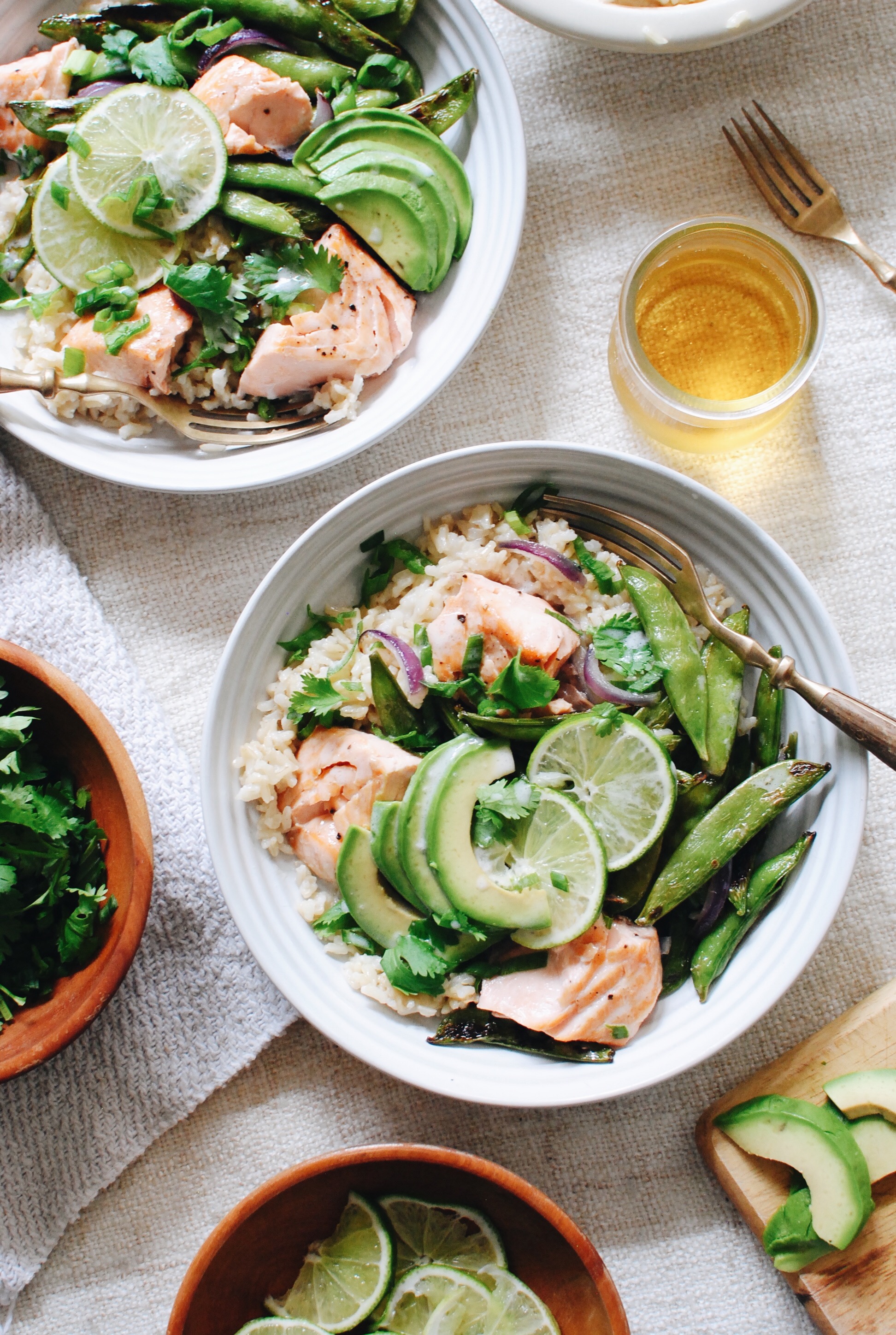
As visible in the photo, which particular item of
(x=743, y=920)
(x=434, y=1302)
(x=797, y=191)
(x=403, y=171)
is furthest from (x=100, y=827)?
(x=797, y=191)

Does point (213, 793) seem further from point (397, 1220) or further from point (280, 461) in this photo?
point (397, 1220)

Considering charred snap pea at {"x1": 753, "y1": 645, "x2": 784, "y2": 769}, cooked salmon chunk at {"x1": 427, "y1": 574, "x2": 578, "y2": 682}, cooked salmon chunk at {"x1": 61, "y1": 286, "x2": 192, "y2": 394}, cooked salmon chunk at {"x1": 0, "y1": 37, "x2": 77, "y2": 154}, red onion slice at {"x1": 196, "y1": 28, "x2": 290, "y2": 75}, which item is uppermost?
cooked salmon chunk at {"x1": 0, "y1": 37, "x2": 77, "y2": 154}

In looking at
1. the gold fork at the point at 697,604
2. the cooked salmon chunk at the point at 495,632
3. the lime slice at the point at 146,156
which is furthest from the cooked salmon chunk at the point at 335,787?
the lime slice at the point at 146,156

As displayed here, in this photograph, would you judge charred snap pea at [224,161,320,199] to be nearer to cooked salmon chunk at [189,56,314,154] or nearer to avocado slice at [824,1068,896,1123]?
cooked salmon chunk at [189,56,314,154]

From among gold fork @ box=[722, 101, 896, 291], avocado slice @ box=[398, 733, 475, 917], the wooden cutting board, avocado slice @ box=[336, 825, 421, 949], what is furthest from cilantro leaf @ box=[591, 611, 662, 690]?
gold fork @ box=[722, 101, 896, 291]

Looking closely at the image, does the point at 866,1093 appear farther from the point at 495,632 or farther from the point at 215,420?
the point at 215,420

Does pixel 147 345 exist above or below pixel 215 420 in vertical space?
above
